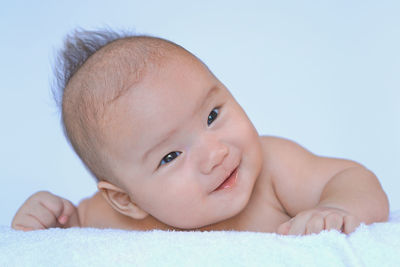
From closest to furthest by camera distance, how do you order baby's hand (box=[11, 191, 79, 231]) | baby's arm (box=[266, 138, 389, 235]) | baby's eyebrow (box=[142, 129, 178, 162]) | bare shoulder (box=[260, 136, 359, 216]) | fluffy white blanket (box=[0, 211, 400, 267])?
fluffy white blanket (box=[0, 211, 400, 267]) → baby's arm (box=[266, 138, 389, 235]) → baby's eyebrow (box=[142, 129, 178, 162]) → bare shoulder (box=[260, 136, 359, 216]) → baby's hand (box=[11, 191, 79, 231])

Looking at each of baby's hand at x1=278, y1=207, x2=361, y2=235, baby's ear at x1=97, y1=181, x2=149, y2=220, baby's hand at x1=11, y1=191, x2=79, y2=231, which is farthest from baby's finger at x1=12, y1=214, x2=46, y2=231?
baby's hand at x1=278, y1=207, x2=361, y2=235

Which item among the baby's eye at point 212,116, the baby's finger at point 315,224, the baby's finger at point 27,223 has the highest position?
the baby's eye at point 212,116

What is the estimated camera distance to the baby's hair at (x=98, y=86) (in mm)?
1062

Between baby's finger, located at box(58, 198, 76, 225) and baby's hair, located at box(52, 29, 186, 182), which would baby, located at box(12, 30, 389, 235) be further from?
baby's finger, located at box(58, 198, 76, 225)

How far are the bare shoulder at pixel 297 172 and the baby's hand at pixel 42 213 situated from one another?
50 centimetres

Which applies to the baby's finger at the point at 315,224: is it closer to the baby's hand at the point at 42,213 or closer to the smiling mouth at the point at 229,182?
the smiling mouth at the point at 229,182

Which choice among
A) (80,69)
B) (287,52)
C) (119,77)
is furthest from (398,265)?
(287,52)

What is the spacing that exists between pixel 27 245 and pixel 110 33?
0.62m

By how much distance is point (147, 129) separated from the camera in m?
1.03

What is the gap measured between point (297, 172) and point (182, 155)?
28 cm

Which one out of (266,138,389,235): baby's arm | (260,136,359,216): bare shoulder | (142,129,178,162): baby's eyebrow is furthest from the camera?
(260,136,359,216): bare shoulder

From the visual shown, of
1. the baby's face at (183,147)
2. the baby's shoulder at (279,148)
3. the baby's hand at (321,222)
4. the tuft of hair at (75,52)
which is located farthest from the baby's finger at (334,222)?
the tuft of hair at (75,52)

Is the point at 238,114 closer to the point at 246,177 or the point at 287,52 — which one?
the point at 246,177

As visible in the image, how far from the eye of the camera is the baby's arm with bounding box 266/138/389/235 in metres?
0.87
